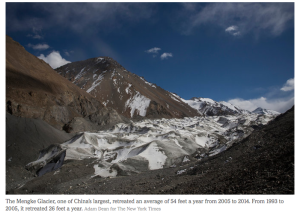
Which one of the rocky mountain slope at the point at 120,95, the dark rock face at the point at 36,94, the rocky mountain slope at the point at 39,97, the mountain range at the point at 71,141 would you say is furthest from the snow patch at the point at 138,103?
the dark rock face at the point at 36,94

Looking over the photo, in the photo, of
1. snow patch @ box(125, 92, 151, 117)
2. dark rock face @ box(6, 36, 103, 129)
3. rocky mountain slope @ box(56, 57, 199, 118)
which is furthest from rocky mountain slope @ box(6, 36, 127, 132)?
snow patch @ box(125, 92, 151, 117)

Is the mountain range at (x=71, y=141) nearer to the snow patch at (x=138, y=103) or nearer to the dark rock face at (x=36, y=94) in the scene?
the dark rock face at (x=36, y=94)

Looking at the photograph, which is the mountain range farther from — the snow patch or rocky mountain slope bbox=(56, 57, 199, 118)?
the snow patch

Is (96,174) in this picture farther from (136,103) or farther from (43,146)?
(136,103)

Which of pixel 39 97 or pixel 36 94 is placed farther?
pixel 39 97

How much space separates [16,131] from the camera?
1991 centimetres

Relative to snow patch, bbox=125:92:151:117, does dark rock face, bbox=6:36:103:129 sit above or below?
below

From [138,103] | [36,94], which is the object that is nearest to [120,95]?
[138,103]

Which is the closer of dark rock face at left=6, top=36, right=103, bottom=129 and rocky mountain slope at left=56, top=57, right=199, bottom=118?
dark rock face at left=6, top=36, right=103, bottom=129

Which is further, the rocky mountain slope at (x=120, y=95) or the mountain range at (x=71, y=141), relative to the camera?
the rocky mountain slope at (x=120, y=95)

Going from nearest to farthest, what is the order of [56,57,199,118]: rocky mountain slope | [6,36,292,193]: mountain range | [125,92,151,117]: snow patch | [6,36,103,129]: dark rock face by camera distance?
[6,36,292,193]: mountain range, [6,36,103,129]: dark rock face, [56,57,199,118]: rocky mountain slope, [125,92,151,117]: snow patch

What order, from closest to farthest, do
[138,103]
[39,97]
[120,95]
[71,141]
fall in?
1. [71,141]
2. [39,97]
3. [138,103]
4. [120,95]

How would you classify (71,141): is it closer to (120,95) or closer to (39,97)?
(39,97)
